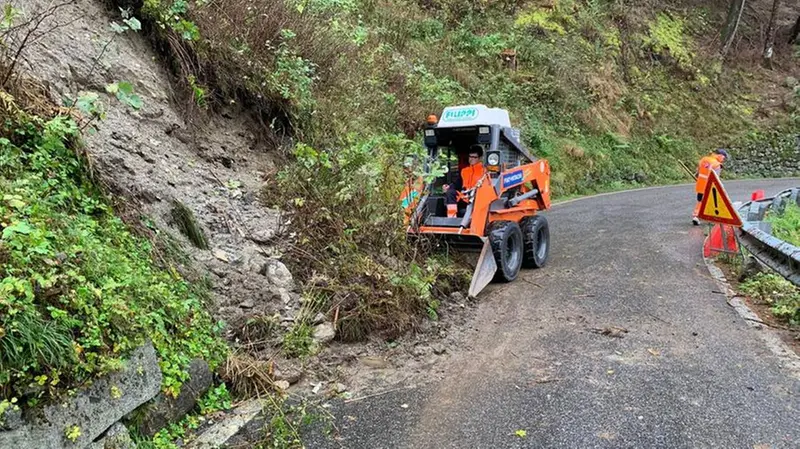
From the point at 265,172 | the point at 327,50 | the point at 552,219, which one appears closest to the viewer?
the point at 265,172

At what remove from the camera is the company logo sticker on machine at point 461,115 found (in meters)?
7.37

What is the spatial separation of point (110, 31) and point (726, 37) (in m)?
30.9

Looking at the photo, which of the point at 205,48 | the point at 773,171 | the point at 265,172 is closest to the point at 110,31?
the point at 205,48

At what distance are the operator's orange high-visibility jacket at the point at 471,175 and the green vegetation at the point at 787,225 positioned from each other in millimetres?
5033

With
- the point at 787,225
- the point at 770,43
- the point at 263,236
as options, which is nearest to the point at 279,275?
the point at 263,236

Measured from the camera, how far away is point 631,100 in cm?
2295

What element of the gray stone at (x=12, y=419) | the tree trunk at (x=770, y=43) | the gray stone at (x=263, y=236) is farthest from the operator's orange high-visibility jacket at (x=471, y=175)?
the tree trunk at (x=770, y=43)

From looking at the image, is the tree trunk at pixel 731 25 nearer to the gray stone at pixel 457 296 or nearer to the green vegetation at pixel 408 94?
the green vegetation at pixel 408 94

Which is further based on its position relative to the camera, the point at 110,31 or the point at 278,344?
the point at 110,31

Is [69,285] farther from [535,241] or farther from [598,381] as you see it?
[535,241]

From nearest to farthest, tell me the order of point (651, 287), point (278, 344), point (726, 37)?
point (278, 344), point (651, 287), point (726, 37)

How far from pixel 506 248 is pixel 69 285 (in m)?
5.06

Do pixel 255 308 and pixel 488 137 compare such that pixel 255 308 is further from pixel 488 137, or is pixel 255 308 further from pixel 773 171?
pixel 773 171

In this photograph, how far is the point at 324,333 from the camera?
4.80 m
